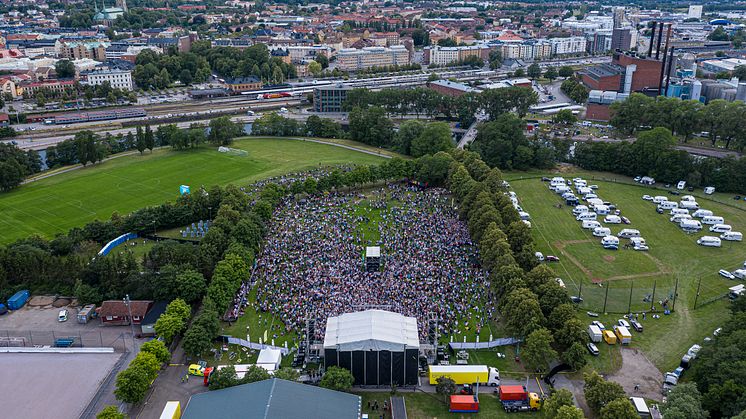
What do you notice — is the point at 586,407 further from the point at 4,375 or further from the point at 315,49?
the point at 315,49

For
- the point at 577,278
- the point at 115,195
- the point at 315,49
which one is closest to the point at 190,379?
the point at 577,278

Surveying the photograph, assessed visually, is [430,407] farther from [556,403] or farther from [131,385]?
[131,385]

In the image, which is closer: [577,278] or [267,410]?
[267,410]

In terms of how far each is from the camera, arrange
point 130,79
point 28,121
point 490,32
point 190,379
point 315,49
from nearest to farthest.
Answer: point 190,379 → point 28,121 → point 130,79 → point 315,49 → point 490,32

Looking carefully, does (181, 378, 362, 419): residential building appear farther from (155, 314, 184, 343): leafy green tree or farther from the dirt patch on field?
the dirt patch on field

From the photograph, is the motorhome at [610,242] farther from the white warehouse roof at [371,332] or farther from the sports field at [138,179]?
the sports field at [138,179]

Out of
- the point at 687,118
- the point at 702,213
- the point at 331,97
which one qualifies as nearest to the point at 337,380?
the point at 702,213
